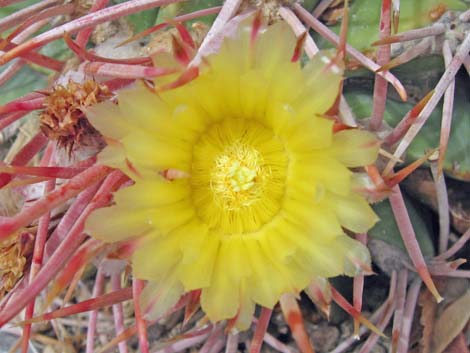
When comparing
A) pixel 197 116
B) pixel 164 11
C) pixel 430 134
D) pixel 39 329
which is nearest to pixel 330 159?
pixel 197 116

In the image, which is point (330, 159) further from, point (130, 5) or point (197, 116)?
point (130, 5)

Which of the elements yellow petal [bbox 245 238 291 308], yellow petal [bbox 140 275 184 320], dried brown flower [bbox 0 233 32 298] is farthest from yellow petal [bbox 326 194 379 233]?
dried brown flower [bbox 0 233 32 298]

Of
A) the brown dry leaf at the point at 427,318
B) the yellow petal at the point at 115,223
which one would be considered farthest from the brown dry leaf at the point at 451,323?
the yellow petal at the point at 115,223

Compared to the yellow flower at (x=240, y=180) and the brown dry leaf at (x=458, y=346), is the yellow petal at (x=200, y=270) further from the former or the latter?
the brown dry leaf at (x=458, y=346)

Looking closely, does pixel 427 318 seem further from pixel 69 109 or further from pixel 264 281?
→ pixel 69 109

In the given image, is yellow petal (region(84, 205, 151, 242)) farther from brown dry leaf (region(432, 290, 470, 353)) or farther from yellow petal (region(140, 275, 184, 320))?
brown dry leaf (region(432, 290, 470, 353))
